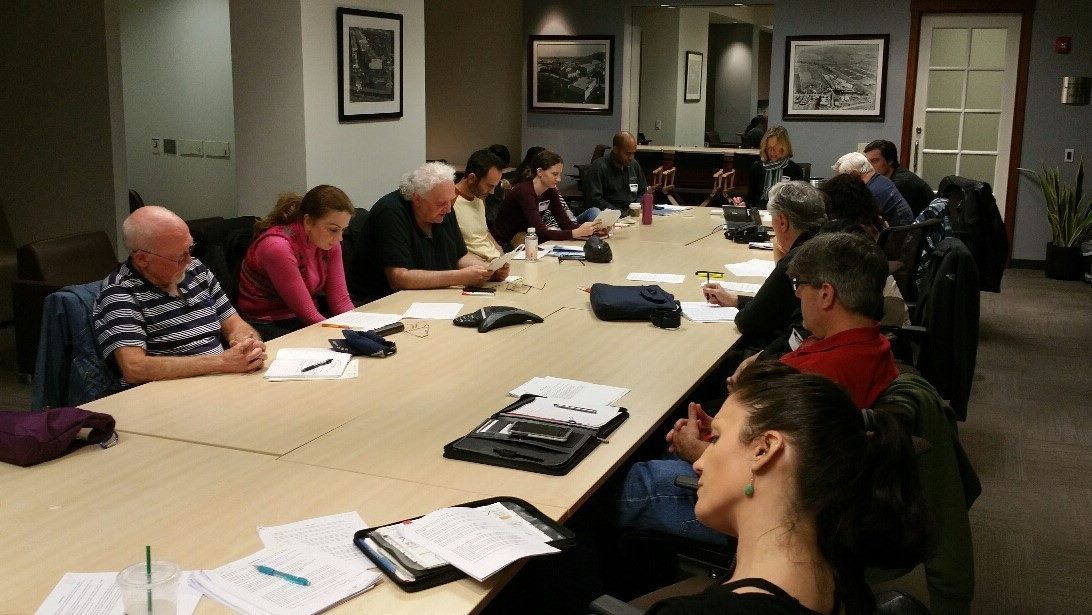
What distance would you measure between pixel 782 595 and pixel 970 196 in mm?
5516

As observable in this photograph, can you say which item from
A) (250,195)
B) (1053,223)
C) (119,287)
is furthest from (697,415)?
(1053,223)

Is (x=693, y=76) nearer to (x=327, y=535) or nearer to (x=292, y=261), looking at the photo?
(x=292, y=261)

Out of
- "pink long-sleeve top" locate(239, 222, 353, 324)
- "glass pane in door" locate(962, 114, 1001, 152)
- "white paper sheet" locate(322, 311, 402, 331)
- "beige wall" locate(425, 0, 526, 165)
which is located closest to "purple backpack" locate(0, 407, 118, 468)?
"white paper sheet" locate(322, 311, 402, 331)

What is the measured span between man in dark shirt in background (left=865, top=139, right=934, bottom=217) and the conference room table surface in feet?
19.0

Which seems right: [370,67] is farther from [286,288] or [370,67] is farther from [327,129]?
[286,288]

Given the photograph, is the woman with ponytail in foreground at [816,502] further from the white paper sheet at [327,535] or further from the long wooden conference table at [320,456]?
the white paper sheet at [327,535]

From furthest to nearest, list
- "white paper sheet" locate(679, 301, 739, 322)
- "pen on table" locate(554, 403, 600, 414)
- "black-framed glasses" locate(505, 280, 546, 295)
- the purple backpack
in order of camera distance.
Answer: "black-framed glasses" locate(505, 280, 546, 295) < "white paper sheet" locate(679, 301, 739, 322) < "pen on table" locate(554, 403, 600, 414) < the purple backpack

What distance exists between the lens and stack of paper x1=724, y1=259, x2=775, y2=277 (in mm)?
5438

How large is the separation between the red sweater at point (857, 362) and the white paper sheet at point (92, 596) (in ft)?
5.41

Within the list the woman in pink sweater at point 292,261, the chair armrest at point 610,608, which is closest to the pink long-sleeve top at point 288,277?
the woman in pink sweater at point 292,261

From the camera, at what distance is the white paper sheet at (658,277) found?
5.20 m

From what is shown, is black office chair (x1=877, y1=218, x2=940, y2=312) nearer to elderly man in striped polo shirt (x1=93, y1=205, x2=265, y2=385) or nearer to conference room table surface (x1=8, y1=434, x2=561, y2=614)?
elderly man in striped polo shirt (x1=93, y1=205, x2=265, y2=385)

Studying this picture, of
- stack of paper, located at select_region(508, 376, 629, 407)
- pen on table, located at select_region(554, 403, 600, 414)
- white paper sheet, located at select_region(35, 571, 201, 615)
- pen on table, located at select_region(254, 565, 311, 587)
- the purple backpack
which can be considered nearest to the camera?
white paper sheet, located at select_region(35, 571, 201, 615)

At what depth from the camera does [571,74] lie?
1183 centimetres
